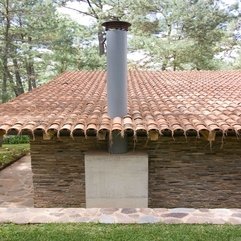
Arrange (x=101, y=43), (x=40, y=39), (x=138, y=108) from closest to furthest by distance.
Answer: (x=138, y=108)
(x=40, y=39)
(x=101, y=43)

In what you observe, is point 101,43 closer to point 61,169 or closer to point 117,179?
point 61,169

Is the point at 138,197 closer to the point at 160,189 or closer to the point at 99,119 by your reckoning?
the point at 160,189

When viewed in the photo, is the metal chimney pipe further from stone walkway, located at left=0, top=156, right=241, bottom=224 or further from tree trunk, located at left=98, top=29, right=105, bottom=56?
tree trunk, located at left=98, top=29, right=105, bottom=56

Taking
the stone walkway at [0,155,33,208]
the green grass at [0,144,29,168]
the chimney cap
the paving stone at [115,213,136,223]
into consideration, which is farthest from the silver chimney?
the green grass at [0,144,29,168]

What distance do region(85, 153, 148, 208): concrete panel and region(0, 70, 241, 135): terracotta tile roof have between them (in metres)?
0.73

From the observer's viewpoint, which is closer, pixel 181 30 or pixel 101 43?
pixel 181 30

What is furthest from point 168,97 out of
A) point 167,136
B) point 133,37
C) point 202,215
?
point 133,37

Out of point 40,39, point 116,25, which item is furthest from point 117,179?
point 40,39

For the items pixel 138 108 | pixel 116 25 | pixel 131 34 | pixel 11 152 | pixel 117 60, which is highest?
pixel 131 34

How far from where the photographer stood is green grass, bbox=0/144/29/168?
16.6 metres

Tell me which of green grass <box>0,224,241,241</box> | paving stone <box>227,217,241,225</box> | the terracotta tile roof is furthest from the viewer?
the terracotta tile roof

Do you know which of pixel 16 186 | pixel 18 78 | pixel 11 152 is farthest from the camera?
pixel 18 78

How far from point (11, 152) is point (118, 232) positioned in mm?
14413

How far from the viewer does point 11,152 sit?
18.7 meters
